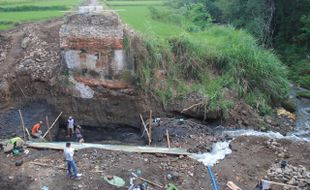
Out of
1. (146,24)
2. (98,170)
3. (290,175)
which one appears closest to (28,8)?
(146,24)

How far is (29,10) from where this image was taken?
1069 inches

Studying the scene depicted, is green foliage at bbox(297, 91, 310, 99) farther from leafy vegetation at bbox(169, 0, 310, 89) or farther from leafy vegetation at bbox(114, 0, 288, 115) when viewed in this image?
leafy vegetation at bbox(169, 0, 310, 89)

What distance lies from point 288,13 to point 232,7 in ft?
12.7

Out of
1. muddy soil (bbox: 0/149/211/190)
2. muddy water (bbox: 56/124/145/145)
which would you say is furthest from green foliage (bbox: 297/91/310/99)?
muddy soil (bbox: 0/149/211/190)

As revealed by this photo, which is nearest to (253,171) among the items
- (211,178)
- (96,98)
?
(211,178)

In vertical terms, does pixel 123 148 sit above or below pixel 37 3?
below

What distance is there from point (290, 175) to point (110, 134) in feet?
27.5

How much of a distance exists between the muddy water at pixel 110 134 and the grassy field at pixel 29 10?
32.0ft

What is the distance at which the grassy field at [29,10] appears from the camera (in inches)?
949

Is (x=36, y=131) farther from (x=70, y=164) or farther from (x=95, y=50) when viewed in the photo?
(x=95, y=50)

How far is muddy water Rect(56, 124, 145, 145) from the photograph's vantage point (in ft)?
54.4

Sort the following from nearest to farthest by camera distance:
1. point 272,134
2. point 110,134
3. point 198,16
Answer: point 272,134, point 110,134, point 198,16

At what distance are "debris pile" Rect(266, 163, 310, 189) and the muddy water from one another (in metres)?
5.76

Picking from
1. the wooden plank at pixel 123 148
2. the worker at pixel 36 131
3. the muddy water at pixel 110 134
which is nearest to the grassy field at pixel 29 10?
the muddy water at pixel 110 134
